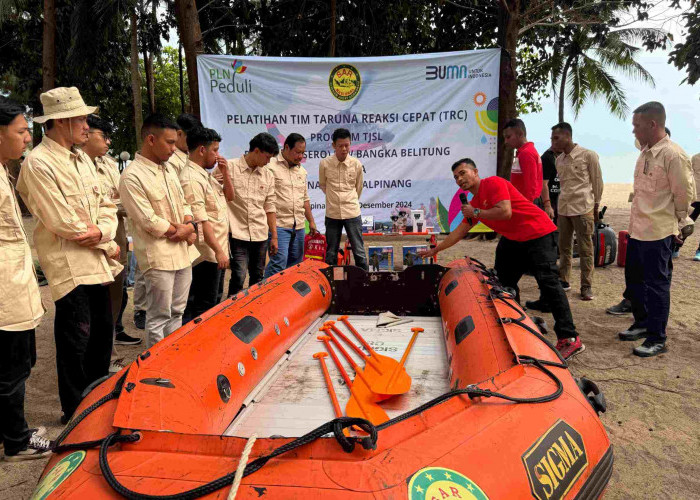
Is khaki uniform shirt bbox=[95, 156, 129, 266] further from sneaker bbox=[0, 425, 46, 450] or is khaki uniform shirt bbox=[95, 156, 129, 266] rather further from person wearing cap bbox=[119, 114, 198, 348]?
sneaker bbox=[0, 425, 46, 450]

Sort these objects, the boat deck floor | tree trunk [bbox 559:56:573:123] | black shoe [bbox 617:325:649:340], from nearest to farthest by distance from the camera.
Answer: the boat deck floor
black shoe [bbox 617:325:649:340]
tree trunk [bbox 559:56:573:123]

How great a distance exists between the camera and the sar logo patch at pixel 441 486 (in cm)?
116

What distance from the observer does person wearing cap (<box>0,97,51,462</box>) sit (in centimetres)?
203

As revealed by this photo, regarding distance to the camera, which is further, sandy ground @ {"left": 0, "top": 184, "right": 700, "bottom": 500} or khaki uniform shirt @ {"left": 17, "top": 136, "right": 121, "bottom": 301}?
khaki uniform shirt @ {"left": 17, "top": 136, "right": 121, "bottom": 301}

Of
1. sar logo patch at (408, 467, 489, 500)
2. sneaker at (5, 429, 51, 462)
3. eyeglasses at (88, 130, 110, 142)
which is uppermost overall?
eyeglasses at (88, 130, 110, 142)

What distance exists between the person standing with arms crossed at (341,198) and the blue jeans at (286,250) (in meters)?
0.48

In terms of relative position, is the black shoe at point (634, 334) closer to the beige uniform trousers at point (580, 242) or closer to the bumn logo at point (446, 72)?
the beige uniform trousers at point (580, 242)

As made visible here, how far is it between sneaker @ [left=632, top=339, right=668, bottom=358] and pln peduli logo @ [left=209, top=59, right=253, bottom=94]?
5.55m

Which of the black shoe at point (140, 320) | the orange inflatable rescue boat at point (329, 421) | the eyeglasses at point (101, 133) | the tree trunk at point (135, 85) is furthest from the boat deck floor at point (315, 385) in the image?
the tree trunk at point (135, 85)

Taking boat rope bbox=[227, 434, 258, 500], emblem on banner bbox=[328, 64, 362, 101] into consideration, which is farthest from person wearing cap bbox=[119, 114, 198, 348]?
emblem on banner bbox=[328, 64, 362, 101]

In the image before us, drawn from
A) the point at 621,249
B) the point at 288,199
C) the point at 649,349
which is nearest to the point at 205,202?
the point at 288,199

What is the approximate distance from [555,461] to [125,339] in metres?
3.52

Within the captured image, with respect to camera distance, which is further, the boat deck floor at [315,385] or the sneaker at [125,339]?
the sneaker at [125,339]

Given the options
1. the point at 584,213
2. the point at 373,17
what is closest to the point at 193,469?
the point at 584,213
